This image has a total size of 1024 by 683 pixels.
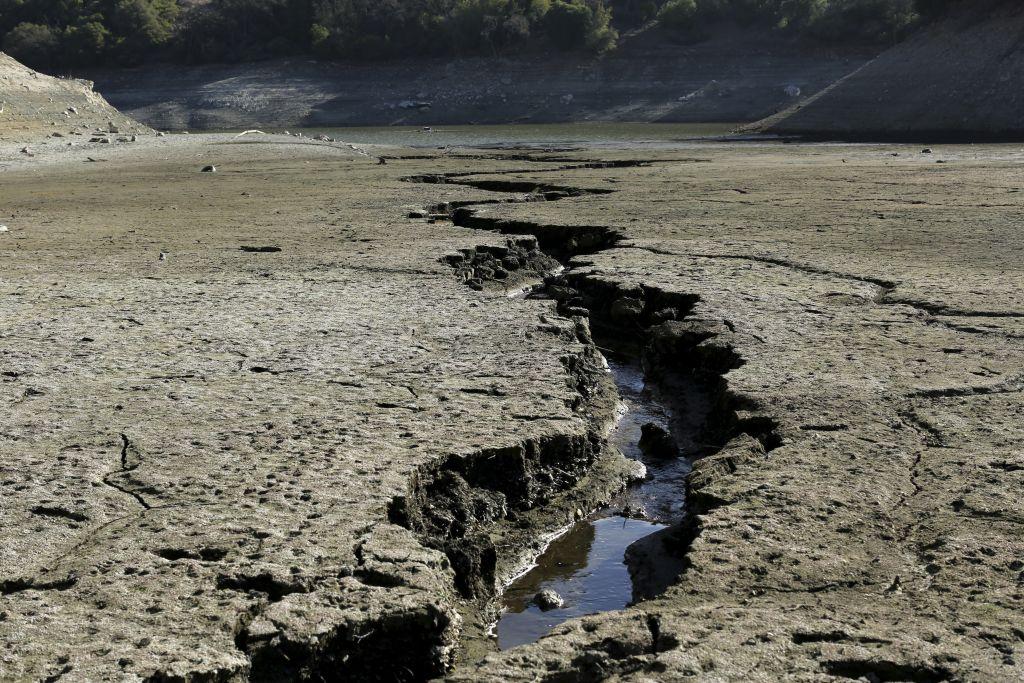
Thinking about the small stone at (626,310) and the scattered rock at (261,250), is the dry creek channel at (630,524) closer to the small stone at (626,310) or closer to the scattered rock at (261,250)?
the small stone at (626,310)

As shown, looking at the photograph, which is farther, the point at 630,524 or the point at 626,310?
the point at 626,310

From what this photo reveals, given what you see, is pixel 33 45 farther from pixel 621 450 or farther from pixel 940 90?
pixel 621 450

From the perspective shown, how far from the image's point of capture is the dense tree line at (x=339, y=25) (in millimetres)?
55844

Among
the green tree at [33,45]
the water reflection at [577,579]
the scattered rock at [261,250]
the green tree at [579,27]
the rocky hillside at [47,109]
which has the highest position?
the green tree at [579,27]

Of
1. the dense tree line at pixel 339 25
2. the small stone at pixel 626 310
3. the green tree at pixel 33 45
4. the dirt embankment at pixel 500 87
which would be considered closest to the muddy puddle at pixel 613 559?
the small stone at pixel 626 310

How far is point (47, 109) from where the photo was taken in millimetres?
25297

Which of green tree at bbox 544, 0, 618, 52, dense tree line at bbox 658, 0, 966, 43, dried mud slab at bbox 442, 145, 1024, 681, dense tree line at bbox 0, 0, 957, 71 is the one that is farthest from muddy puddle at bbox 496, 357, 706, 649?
green tree at bbox 544, 0, 618, 52

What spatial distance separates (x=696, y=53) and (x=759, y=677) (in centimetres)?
5210

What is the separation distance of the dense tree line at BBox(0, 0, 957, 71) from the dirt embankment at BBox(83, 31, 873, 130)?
1.52 m

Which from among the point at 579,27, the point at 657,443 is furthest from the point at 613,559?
the point at 579,27

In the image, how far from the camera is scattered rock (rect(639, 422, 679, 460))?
11.9 feet

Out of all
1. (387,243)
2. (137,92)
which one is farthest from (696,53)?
(387,243)

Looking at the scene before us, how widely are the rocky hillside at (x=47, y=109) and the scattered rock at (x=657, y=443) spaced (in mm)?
19664

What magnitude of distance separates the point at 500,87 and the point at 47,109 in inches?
1146
